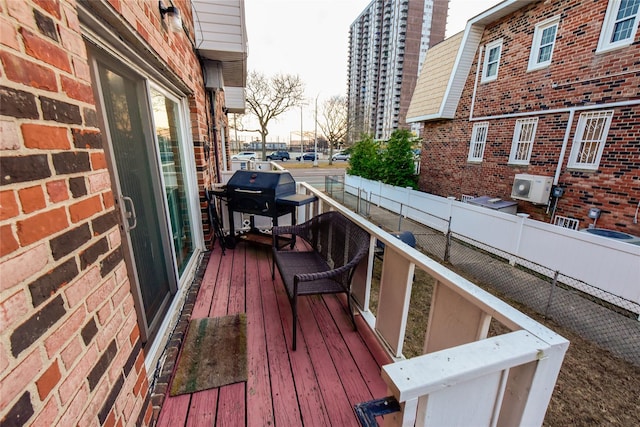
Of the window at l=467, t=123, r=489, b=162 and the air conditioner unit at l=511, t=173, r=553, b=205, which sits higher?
the window at l=467, t=123, r=489, b=162

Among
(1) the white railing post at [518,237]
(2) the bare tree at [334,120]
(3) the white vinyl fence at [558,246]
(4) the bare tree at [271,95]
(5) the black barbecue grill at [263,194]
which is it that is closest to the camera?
(5) the black barbecue grill at [263,194]

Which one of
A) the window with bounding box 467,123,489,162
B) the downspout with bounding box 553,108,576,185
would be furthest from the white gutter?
the window with bounding box 467,123,489,162

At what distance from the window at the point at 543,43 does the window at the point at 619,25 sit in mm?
981

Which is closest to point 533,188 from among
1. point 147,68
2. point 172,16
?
point 172,16

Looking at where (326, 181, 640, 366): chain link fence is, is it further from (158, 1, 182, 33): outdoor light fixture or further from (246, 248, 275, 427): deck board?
(158, 1, 182, 33): outdoor light fixture

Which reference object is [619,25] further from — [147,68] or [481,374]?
[147,68]

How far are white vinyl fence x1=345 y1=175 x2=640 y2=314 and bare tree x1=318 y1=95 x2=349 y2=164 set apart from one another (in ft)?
71.2

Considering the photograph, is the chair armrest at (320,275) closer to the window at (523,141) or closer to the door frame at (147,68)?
the door frame at (147,68)

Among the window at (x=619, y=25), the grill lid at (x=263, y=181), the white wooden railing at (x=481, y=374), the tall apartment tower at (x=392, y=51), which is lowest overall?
A: the white wooden railing at (x=481, y=374)

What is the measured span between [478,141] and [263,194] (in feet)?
25.2

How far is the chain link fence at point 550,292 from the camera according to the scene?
3402 mm

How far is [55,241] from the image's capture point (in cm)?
72

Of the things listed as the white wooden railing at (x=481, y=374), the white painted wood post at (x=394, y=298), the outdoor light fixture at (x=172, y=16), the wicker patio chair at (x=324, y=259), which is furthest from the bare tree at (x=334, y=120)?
the white wooden railing at (x=481, y=374)

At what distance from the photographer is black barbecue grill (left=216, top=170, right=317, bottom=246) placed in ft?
11.0
